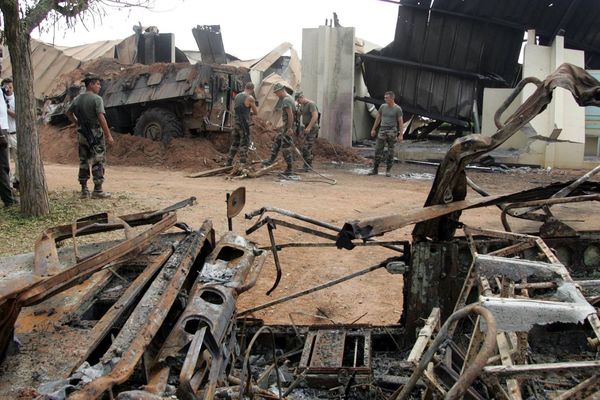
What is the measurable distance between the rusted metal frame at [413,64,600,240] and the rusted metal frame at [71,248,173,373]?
5.10 ft

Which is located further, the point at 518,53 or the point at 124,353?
the point at 518,53

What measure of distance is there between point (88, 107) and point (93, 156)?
0.75 metres

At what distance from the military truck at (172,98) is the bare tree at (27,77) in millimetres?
6317

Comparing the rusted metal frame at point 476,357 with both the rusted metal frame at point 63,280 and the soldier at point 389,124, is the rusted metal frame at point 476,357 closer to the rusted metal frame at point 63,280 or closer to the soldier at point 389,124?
the rusted metal frame at point 63,280

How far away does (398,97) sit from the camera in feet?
56.9

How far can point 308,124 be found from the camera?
12953mm

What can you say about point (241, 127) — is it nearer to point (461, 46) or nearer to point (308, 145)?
point (308, 145)

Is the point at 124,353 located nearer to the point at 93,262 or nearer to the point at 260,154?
the point at 93,262

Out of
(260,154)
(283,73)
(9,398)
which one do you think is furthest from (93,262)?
(283,73)

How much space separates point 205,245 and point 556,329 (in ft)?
7.21

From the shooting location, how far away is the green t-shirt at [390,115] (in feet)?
40.4

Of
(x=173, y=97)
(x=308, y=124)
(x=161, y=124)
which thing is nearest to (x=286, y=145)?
(x=308, y=124)

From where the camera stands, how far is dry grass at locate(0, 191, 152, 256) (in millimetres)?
6465

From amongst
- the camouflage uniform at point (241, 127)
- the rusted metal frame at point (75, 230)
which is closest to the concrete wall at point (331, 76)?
the camouflage uniform at point (241, 127)
